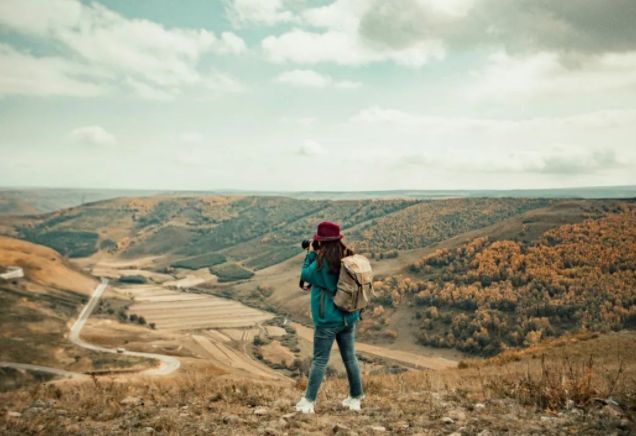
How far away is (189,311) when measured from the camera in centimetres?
10719

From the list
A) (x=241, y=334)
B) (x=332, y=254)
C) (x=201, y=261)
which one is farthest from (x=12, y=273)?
(x=332, y=254)

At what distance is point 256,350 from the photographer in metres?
73.9

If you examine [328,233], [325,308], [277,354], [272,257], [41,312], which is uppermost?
[328,233]

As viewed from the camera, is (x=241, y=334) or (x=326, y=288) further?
(x=241, y=334)

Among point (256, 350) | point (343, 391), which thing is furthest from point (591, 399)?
point (256, 350)

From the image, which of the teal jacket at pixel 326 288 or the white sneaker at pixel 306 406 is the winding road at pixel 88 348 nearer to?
the white sneaker at pixel 306 406

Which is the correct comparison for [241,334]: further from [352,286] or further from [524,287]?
[352,286]

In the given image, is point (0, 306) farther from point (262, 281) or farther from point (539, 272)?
point (539, 272)

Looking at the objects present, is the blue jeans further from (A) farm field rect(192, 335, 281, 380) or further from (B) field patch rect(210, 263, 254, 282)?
(B) field patch rect(210, 263, 254, 282)

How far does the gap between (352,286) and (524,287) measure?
78230 mm

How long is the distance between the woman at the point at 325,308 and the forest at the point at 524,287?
176 ft

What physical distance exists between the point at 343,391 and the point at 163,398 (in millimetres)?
4093

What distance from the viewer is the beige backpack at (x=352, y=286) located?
7304mm

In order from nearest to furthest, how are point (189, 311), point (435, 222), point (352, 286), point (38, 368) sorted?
point (352, 286) < point (38, 368) < point (189, 311) < point (435, 222)
